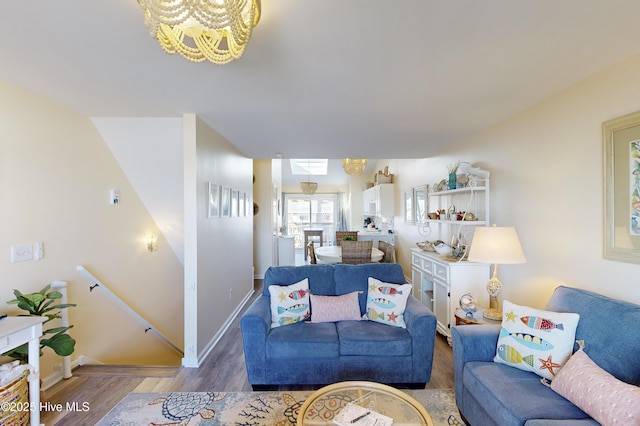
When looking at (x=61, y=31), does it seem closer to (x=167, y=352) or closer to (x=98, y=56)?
(x=98, y=56)

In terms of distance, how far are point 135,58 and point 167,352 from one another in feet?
11.9

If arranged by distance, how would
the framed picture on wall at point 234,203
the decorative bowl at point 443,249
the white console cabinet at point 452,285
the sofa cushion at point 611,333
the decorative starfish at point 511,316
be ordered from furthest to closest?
the framed picture on wall at point 234,203 < the decorative bowl at point 443,249 < the white console cabinet at point 452,285 < the decorative starfish at point 511,316 < the sofa cushion at point 611,333

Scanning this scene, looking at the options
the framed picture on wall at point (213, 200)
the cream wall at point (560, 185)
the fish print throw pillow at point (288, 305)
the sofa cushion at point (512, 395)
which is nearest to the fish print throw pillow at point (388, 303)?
the fish print throw pillow at point (288, 305)

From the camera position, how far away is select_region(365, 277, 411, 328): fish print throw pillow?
99.0 inches

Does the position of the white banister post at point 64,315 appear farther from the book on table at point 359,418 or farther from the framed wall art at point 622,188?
the framed wall art at point 622,188

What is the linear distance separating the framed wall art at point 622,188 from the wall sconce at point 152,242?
13.8ft

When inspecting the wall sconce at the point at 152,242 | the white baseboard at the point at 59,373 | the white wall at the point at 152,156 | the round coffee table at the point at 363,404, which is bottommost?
the white baseboard at the point at 59,373

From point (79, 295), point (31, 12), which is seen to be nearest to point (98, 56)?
point (31, 12)

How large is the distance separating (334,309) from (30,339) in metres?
2.15

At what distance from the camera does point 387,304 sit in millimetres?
2559

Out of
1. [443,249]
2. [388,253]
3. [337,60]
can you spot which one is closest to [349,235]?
[388,253]

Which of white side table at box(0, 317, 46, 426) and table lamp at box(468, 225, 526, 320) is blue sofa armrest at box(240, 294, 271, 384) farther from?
table lamp at box(468, 225, 526, 320)

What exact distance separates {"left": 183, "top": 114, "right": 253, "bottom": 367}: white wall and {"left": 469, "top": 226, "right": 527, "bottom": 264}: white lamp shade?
8.44 feet

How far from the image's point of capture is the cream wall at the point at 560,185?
195 centimetres
